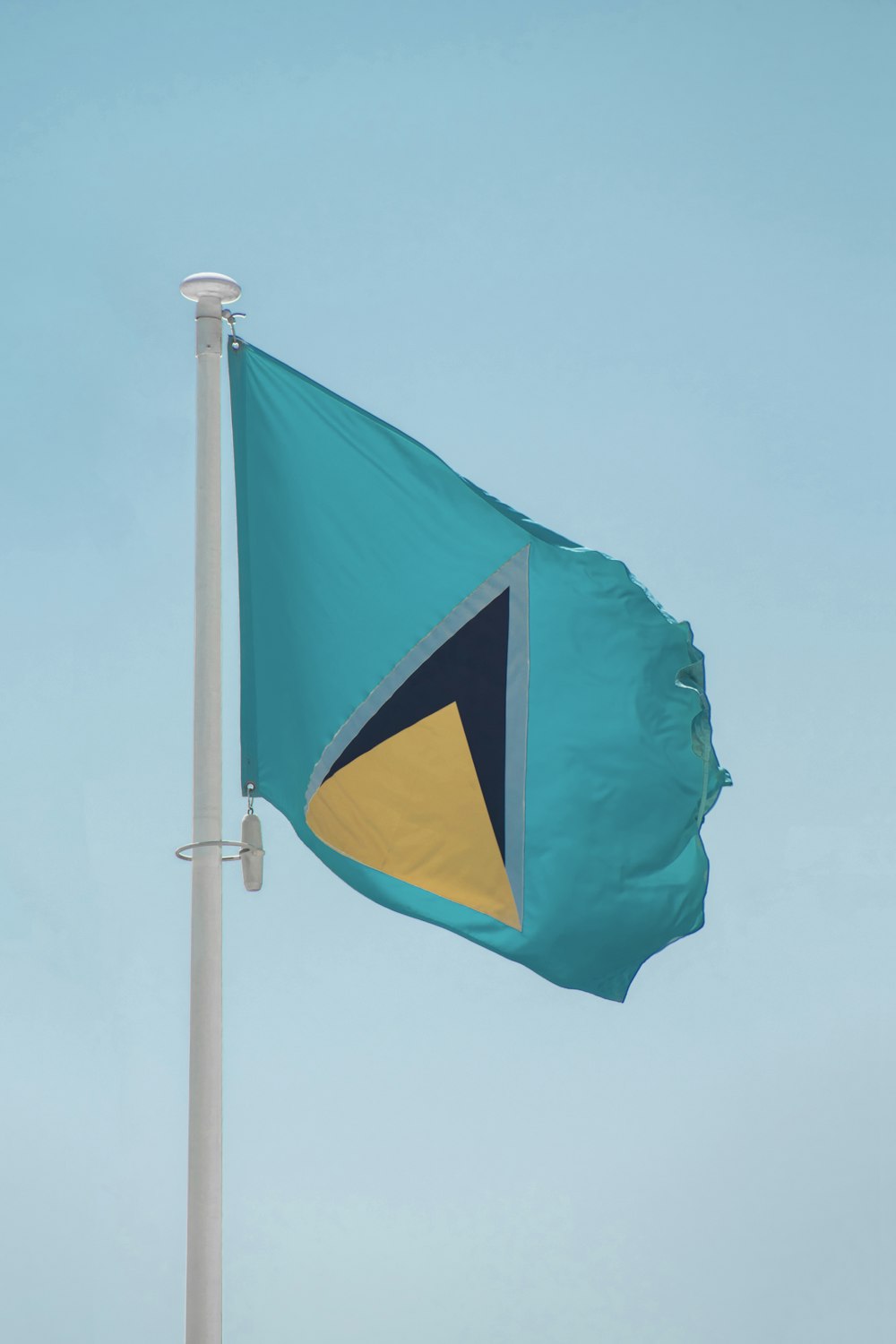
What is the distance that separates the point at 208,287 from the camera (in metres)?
10.6

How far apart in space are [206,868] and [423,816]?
190cm

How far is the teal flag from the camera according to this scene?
35.7ft

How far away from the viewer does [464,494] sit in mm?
11781

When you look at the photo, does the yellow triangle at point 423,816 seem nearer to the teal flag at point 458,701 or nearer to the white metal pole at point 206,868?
the teal flag at point 458,701

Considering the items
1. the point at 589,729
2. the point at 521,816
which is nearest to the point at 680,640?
the point at 589,729

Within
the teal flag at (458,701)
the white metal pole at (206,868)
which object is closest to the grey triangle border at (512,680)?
the teal flag at (458,701)

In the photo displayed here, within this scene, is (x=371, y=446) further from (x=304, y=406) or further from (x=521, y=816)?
(x=521, y=816)

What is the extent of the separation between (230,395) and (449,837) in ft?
10.5

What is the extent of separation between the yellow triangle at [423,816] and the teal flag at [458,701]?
0.01 m

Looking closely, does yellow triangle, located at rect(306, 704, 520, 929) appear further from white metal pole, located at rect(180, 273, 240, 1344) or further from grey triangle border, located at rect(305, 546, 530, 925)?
white metal pole, located at rect(180, 273, 240, 1344)

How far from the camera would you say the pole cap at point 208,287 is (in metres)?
10.6

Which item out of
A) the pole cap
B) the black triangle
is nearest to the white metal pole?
the pole cap

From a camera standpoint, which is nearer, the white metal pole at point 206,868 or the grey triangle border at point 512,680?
the white metal pole at point 206,868

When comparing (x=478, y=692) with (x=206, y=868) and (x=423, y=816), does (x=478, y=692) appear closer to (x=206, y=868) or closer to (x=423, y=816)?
(x=423, y=816)
